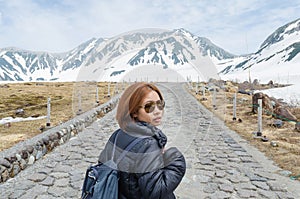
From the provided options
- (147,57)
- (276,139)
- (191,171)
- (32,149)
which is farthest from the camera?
(276,139)

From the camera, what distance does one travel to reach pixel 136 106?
1.88 metres

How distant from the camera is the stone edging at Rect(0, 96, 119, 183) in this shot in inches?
197

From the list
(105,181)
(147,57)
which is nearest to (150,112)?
(105,181)

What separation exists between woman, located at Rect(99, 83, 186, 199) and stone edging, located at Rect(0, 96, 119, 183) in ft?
12.7

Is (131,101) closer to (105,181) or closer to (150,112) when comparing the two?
(150,112)

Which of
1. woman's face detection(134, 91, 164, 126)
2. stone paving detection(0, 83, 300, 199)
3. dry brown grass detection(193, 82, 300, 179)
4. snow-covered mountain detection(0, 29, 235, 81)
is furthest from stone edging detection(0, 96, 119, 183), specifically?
dry brown grass detection(193, 82, 300, 179)

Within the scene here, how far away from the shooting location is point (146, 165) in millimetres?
1606

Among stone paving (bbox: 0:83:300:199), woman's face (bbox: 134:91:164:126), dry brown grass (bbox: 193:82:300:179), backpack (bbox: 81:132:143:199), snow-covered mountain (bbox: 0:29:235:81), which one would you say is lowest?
stone paving (bbox: 0:83:300:199)

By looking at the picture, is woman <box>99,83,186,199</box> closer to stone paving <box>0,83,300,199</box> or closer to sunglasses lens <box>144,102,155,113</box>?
sunglasses lens <box>144,102,155,113</box>

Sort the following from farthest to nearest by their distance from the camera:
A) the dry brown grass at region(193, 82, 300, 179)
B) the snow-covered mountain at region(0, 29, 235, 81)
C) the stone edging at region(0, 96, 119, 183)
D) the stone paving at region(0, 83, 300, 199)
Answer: the dry brown grass at region(193, 82, 300, 179)
the stone edging at region(0, 96, 119, 183)
the stone paving at region(0, 83, 300, 199)
the snow-covered mountain at region(0, 29, 235, 81)

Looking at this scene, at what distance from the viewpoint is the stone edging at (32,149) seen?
16.4 ft

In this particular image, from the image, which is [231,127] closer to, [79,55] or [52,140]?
[52,140]

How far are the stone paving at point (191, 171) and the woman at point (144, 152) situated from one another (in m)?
1.27

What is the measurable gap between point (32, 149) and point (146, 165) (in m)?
5.01
